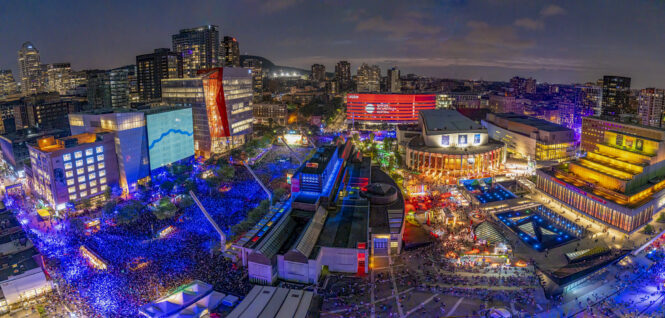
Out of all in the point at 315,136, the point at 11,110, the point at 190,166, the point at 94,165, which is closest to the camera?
the point at 94,165

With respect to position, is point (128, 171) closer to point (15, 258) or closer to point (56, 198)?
point (56, 198)

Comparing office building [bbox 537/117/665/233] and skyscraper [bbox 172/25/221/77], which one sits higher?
skyscraper [bbox 172/25/221/77]

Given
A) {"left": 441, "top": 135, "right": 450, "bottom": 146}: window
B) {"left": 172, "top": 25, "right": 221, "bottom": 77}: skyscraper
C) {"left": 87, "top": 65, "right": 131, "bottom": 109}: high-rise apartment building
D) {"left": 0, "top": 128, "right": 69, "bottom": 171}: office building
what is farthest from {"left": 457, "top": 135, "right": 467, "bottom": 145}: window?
{"left": 172, "top": 25, "right": 221, "bottom": 77}: skyscraper

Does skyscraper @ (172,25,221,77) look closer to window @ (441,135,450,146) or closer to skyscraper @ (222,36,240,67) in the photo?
skyscraper @ (222,36,240,67)

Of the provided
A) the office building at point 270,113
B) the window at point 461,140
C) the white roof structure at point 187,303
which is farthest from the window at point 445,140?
the office building at point 270,113

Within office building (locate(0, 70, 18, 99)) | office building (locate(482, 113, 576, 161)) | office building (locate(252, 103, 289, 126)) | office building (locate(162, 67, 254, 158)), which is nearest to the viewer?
office building (locate(162, 67, 254, 158))

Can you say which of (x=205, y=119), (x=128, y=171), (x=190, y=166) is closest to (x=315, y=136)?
(x=205, y=119)

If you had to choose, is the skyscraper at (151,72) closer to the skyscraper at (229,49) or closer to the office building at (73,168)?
the skyscraper at (229,49)
